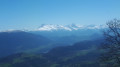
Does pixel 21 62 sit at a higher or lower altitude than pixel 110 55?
higher

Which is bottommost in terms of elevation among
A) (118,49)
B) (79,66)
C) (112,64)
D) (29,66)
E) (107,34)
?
(112,64)

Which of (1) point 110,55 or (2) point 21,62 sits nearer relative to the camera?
(1) point 110,55

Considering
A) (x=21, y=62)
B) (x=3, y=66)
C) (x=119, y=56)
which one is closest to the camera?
(x=119, y=56)

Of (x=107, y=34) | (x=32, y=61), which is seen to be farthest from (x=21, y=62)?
(x=107, y=34)

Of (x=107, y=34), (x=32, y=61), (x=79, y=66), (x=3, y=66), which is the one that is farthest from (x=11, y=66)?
(x=107, y=34)

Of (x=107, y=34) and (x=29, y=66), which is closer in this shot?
(x=107, y=34)

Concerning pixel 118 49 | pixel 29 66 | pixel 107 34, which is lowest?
pixel 118 49

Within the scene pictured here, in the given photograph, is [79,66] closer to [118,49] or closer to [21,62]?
[21,62]

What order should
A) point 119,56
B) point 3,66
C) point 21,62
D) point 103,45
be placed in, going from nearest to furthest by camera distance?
point 119,56
point 103,45
point 3,66
point 21,62

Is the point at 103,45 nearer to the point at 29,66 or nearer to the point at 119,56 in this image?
the point at 119,56
